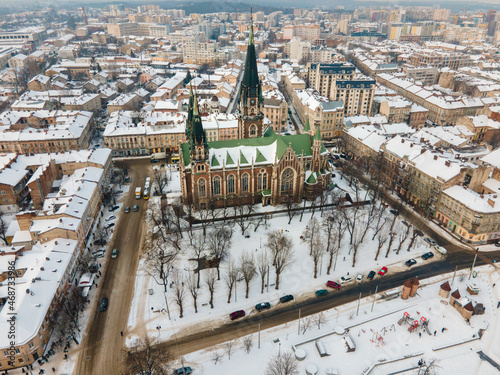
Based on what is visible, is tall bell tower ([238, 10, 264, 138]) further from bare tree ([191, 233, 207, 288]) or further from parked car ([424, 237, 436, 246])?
parked car ([424, 237, 436, 246])

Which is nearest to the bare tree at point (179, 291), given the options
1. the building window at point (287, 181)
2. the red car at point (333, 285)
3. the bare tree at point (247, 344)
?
the bare tree at point (247, 344)

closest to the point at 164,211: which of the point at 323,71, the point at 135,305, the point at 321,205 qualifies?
the point at 135,305

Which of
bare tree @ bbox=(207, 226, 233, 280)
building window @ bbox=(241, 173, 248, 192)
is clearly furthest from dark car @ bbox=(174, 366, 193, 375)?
building window @ bbox=(241, 173, 248, 192)

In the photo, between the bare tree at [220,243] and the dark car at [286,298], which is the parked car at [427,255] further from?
the bare tree at [220,243]

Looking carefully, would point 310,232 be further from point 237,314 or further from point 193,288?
point 193,288

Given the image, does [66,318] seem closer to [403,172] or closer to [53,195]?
[53,195]
